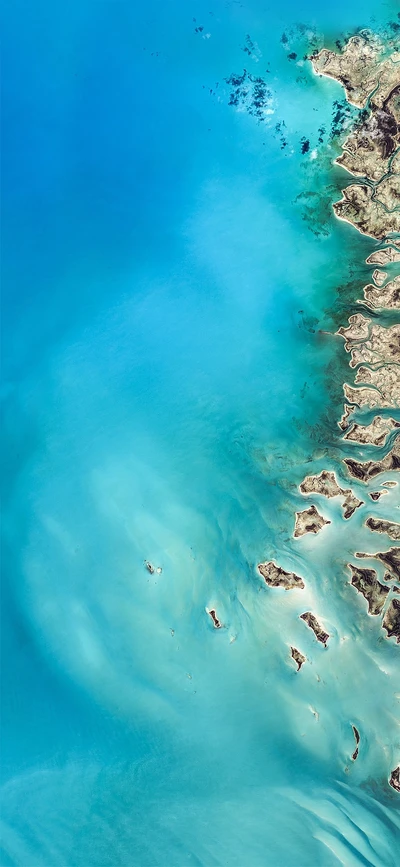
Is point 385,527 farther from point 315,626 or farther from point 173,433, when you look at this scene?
point 173,433

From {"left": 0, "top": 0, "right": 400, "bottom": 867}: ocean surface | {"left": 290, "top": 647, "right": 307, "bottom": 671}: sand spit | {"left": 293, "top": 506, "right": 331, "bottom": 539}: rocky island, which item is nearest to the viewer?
{"left": 0, "top": 0, "right": 400, "bottom": 867}: ocean surface

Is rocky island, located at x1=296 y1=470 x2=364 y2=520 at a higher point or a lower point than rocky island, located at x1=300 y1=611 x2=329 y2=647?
higher

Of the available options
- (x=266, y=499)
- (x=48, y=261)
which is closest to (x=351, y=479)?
(x=266, y=499)

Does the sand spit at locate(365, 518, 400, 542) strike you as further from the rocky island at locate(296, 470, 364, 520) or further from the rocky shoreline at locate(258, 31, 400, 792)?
the rocky island at locate(296, 470, 364, 520)

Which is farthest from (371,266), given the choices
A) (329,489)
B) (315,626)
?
(315,626)

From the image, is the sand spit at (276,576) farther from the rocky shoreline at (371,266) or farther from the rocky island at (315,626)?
the rocky island at (315,626)

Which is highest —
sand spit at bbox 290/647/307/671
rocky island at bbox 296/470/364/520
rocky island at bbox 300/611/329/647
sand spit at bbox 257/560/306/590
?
rocky island at bbox 296/470/364/520

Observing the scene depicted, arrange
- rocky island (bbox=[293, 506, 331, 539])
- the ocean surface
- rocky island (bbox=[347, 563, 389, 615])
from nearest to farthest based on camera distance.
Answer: the ocean surface
rocky island (bbox=[347, 563, 389, 615])
rocky island (bbox=[293, 506, 331, 539])

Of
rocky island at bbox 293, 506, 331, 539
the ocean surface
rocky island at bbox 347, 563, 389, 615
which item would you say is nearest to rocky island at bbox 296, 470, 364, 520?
the ocean surface

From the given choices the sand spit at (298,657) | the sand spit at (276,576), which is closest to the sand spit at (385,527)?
the sand spit at (276,576)
